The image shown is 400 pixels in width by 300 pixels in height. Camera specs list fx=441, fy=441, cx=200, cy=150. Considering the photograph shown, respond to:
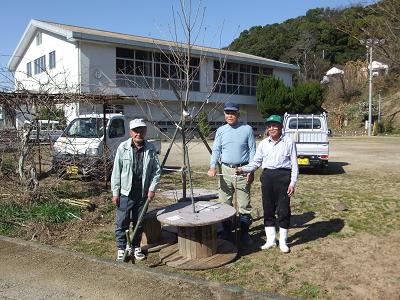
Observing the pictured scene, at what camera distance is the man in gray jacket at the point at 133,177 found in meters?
5.02

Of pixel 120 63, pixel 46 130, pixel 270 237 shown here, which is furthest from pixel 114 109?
pixel 120 63

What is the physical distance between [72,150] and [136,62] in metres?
21.4

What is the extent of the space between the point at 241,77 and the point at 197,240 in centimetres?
3224

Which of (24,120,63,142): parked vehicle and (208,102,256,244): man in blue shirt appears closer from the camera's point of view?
(208,102,256,244): man in blue shirt

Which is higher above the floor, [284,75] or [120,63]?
[284,75]

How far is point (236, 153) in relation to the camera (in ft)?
18.1

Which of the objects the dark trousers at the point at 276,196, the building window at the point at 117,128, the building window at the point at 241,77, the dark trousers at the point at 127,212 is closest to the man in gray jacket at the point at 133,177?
the dark trousers at the point at 127,212

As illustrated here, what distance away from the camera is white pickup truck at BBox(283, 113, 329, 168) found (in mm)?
12172

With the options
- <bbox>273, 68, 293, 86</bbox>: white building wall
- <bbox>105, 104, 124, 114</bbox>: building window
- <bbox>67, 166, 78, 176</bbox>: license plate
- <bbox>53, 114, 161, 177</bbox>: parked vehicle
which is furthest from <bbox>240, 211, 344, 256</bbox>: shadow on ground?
<bbox>273, 68, 293, 86</bbox>: white building wall

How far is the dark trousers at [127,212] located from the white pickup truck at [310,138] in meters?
6.76

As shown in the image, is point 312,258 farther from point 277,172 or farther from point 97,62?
point 97,62

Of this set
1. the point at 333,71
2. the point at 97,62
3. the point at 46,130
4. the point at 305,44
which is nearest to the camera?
the point at 46,130

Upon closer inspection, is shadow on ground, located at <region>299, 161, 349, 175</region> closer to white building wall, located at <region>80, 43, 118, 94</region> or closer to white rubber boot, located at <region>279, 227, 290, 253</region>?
white rubber boot, located at <region>279, 227, 290, 253</region>

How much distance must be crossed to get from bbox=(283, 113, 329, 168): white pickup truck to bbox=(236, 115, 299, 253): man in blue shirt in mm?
6022
